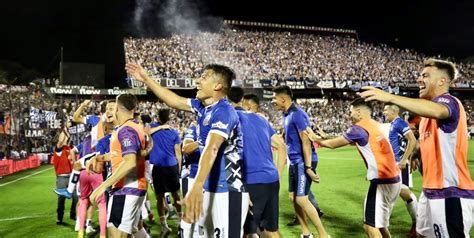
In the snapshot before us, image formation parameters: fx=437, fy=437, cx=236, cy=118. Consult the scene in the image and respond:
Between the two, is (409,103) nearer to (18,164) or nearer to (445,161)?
(445,161)

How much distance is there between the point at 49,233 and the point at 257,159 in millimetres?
5654

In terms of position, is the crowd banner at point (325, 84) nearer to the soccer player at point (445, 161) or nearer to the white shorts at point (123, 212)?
the white shorts at point (123, 212)

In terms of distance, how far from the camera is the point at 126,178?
18.0 feet

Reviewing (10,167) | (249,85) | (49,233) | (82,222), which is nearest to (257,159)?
(82,222)

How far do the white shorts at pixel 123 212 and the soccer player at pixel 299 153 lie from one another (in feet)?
9.51

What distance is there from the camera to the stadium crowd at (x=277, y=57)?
160ft

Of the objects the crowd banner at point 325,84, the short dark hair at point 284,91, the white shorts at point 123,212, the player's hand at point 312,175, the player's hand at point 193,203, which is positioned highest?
the crowd banner at point 325,84

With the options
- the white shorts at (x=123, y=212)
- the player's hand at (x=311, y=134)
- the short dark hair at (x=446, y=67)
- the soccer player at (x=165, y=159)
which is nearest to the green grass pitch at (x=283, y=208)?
the soccer player at (x=165, y=159)

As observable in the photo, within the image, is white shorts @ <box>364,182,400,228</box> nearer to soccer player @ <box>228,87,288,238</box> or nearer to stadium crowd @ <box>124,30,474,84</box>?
soccer player @ <box>228,87,288,238</box>

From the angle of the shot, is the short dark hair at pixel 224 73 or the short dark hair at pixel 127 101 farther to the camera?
the short dark hair at pixel 127 101

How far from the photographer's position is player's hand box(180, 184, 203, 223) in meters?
3.28

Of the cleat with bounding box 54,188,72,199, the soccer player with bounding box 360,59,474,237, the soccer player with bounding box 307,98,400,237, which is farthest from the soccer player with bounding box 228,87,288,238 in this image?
the cleat with bounding box 54,188,72,199

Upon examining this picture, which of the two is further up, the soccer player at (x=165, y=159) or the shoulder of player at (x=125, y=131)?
the shoulder of player at (x=125, y=131)

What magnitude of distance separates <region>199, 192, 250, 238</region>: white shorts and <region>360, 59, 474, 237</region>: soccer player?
173cm
